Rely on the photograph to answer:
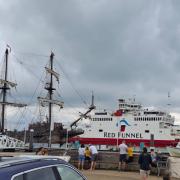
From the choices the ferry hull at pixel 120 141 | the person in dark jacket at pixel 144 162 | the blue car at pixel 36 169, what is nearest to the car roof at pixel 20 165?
the blue car at pixel 36 169

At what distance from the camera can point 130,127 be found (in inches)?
3236

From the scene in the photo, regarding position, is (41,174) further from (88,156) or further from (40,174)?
(88,156)

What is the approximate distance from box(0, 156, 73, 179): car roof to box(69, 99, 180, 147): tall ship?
7174 centimetres

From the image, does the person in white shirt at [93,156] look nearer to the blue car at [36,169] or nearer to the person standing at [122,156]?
the person standing at [122,156]

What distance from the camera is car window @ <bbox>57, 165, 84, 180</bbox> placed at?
6.18 m

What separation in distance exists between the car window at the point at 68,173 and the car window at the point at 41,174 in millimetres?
228

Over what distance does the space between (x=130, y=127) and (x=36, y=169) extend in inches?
3043

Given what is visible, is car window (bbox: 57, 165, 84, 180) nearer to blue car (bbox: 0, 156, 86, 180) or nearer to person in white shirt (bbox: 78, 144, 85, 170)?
blue car (bbox: 0, 156, 86, 180)

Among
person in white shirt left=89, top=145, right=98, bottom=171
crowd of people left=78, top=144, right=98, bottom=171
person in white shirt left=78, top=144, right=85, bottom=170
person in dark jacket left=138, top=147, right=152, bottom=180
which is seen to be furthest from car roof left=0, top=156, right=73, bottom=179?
person in white shirt left=78, top=144, right=85, bottom=170

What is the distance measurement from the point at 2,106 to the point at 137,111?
79.6 feet

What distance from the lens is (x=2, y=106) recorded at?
2987 inches

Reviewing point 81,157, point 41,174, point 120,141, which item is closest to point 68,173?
point 41,174

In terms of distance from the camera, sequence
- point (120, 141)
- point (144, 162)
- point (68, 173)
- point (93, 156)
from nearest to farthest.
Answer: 1. point (68, 173)
2. point (144, 162)
3. point (93, 156)
4. point (120, 141)

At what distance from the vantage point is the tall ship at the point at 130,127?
78.9 meters
